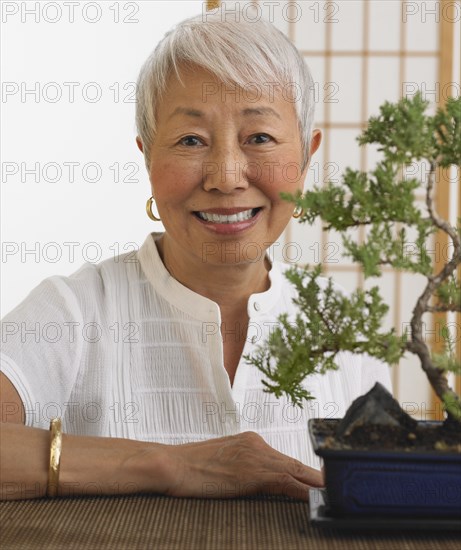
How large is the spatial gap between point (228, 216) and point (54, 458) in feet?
1.95

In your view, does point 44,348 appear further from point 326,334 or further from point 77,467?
point 326,334

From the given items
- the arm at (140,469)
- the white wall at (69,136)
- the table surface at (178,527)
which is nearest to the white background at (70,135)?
the white wall at (69,136)

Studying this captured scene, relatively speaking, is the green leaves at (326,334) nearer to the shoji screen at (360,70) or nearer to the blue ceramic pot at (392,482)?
the blue ceramic pot at (392,482)

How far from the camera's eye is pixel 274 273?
186 centimetres

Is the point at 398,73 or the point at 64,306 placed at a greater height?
the point at 398,73

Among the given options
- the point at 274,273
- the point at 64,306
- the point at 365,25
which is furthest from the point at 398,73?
the point at 64,306

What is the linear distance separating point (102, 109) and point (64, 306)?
2.88 meters

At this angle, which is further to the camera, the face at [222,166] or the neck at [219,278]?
the neck at [219,278]

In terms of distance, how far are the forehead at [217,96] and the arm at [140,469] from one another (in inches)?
24.4

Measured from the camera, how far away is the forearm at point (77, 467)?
119cm

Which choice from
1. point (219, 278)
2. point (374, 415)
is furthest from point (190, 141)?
point (374, 415)

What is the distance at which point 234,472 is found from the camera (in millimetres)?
1215

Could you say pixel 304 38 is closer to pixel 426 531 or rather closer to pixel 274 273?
pixel 274 273

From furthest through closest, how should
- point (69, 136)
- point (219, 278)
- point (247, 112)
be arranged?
point (69, 136), point (219, 278), point (247, 112)
